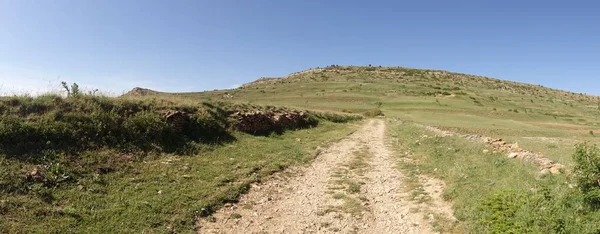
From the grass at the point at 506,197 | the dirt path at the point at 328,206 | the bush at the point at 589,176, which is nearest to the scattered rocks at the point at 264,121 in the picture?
the dirt path at the point at 328,206

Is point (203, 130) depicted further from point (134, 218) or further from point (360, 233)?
point (360, 233)

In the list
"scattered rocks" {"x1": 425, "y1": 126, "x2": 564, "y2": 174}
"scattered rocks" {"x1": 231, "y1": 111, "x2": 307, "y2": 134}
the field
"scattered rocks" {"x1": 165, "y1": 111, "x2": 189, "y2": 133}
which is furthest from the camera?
"scattered rocks" {"x1": 231, "y1": 111, "x2": 307, "y2": 134}

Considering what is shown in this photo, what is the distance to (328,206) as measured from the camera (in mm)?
9289

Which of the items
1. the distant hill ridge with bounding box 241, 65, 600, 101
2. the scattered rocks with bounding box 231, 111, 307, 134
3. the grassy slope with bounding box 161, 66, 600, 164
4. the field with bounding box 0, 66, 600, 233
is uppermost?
the distant hill ridge with bounding box 241, 65, 600, 101

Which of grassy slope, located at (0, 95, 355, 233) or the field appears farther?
grassy slope, located at (0, 95, 355, 233)

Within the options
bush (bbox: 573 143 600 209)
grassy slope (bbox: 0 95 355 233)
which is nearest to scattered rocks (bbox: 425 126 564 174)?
bush (bbox: 573 143 600 209)

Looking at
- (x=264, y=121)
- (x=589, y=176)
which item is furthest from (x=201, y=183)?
(x=264, y=121)

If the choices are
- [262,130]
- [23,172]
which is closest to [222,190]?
[23,172]

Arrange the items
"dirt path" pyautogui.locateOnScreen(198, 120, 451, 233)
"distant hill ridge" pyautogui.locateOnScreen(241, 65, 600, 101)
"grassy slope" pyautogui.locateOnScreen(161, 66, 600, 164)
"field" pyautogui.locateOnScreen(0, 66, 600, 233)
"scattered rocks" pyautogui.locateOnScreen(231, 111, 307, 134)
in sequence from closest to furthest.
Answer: "field" pyautogui.locateOnScreen(0, 66, 600, 233)
"dirt path" pyautogui.locateOnScreen(198, 120, 451, 233)
"scattered rocks" pyautogui.locateOnScreen(231, 111, 307, 134)
"grassy slope" pyautogui.locateOnScreen(161, 66, 600, 164)
"distant hill ridge" pyautogui.locateOnScreen(241, 65, 600, 101)

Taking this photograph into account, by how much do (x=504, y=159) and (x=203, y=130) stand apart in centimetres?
1365

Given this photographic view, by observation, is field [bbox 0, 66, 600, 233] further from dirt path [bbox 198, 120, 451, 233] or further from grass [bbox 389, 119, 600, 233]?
dirt path [bbox 198, 120, 451, 233]

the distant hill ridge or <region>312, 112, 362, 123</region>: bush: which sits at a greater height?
the distant hill ridge

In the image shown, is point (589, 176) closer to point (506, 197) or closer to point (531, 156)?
point (506, 197)

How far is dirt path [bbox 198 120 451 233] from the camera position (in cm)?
797
